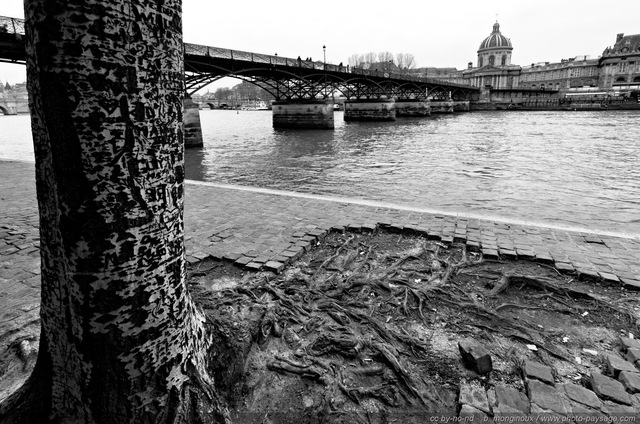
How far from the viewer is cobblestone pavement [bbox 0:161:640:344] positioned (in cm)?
375

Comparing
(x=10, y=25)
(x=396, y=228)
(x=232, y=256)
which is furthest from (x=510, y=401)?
(x=10, y=25)

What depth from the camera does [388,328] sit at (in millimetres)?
2943

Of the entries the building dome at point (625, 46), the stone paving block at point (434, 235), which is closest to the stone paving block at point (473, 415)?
the stone paving block at point (434, 235)

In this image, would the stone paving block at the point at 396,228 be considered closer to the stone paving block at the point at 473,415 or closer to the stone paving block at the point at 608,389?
the stone paving block at the point at 608,389

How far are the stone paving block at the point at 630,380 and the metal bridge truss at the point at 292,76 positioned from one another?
22.7 meters

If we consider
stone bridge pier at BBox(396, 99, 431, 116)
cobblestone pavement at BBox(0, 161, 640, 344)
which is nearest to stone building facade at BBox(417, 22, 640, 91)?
stone bridge pier at BBox(396, 99, 431, 116)

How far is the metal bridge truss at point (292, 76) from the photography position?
24328mm

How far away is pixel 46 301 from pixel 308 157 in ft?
55.2

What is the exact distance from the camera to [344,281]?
368cm

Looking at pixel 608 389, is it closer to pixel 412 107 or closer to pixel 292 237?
pixel 292 237

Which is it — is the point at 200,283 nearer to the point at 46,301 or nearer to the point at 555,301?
the point at 46,301

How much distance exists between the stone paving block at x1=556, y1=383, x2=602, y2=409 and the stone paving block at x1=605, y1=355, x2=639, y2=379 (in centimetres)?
32

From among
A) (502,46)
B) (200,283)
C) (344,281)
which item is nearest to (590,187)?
(344,281)

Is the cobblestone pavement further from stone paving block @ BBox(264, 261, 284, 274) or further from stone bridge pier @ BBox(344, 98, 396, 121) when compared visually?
stone bridge pier @ BBox(344, 98, 396, 121)
